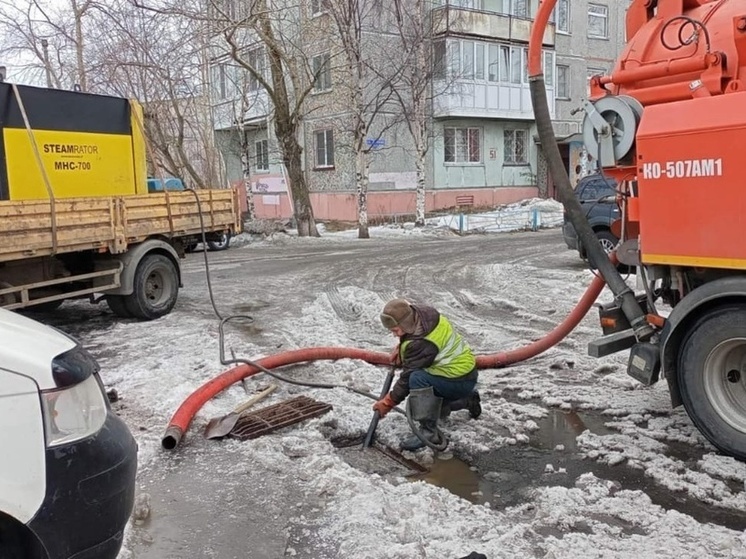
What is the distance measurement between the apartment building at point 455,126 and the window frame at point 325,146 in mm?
45

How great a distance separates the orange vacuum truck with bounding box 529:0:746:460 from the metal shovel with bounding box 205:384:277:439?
276 centimetres

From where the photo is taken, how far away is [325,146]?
27953 mm

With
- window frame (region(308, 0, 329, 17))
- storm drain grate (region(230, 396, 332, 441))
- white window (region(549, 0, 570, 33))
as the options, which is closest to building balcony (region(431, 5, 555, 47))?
white window (region(549, 0, 570, 33))

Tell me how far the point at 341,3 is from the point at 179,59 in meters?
4.69

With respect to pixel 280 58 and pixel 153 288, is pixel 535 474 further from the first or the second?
pixel 280 58

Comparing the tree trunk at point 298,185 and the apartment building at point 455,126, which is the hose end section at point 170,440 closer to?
the tree trunk at point 298,185

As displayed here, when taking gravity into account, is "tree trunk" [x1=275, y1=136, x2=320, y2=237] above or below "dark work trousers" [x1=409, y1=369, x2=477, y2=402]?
above

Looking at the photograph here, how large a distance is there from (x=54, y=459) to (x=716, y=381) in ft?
13.1

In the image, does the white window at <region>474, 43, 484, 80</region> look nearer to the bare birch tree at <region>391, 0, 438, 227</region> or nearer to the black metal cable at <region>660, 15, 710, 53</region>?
the bare birch tree at <region>391, 0, 438, 227</region>

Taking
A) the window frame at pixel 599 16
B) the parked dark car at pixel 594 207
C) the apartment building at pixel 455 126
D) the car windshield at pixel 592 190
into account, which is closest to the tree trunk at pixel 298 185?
the apartment building at pixel 455 126

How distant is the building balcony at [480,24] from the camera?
84.6ft

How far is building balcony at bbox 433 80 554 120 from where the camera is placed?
27.1 metres

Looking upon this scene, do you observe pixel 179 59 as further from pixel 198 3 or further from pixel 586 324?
pixel 586 324

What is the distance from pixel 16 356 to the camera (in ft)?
7.94
